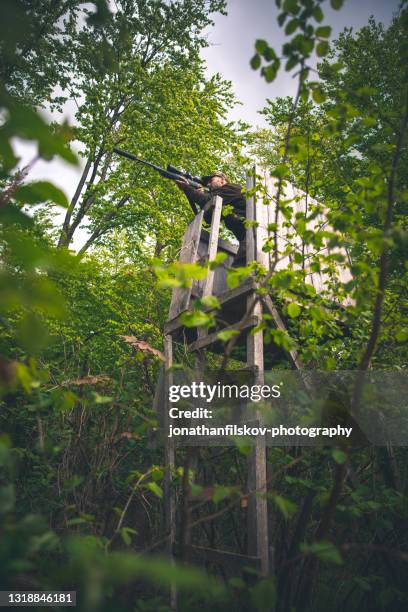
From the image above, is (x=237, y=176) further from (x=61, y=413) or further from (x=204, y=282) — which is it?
(x=61, y=413)

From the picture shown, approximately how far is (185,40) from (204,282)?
1051 centimetres

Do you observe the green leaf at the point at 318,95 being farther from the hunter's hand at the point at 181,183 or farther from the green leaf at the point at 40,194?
the hunter's hand at the point at 181,183

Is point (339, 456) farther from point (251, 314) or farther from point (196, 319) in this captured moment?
point (251, 314)

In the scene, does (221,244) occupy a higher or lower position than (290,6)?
higher

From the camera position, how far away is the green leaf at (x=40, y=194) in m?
0.89

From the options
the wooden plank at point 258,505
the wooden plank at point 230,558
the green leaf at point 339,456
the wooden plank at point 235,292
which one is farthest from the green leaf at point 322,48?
the wooden plank at point 230,558

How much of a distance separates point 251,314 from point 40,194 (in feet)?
8.53

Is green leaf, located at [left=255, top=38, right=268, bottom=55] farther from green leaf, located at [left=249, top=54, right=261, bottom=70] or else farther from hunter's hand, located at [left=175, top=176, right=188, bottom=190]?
hunter's hand, located at [left=175, top=176, right=188, bottom=190]

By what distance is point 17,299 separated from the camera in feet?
2.65

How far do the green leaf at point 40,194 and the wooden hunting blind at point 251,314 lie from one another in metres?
2.38

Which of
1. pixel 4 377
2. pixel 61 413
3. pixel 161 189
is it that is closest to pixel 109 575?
pixel 4 377

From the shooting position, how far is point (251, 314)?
3367mm

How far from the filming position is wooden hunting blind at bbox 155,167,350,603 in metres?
3.67

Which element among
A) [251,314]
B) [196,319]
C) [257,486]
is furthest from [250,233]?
[196,319]
